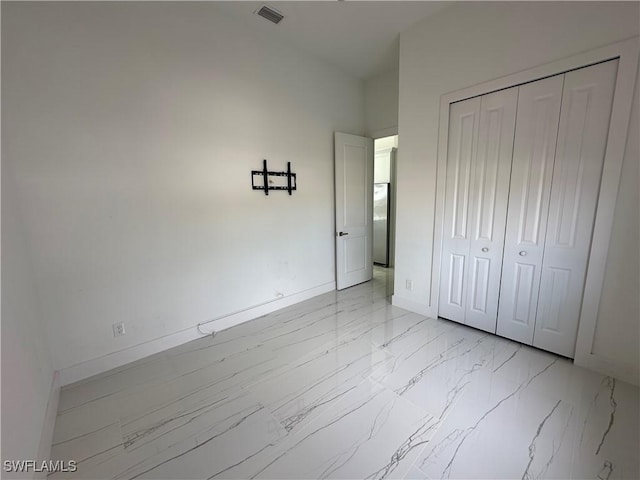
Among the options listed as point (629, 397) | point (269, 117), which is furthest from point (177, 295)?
point (629, 397)

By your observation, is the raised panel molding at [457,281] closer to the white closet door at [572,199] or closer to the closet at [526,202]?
the closet at [526,202]

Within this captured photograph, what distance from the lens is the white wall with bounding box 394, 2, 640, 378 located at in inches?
69.2

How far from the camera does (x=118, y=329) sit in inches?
84.7

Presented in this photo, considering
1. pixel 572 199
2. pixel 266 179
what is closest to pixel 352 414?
pixel 572 199

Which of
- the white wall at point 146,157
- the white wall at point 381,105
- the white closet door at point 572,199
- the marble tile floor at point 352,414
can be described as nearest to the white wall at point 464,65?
the white closet door at point 572,199

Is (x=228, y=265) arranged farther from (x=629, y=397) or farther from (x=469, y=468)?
(x=629, y=397)

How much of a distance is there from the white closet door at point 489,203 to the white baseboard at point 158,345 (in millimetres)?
2029

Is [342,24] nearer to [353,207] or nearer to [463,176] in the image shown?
[463,176]

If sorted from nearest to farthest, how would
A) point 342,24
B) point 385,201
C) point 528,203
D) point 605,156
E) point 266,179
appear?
point 605,156
point 528,203
point 342,24
point 266,179
point 385,201

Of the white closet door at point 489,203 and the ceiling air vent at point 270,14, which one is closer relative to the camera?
the white closet door at point 489,203

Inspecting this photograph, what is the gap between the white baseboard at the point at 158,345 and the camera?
2014mm

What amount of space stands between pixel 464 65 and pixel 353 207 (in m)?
2.02

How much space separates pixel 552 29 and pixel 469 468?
2870mm

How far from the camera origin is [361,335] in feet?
8.47
